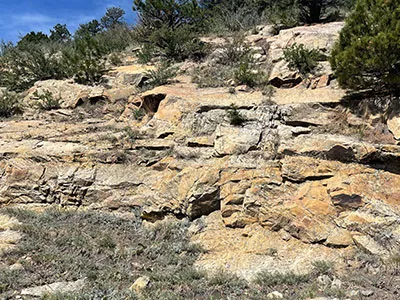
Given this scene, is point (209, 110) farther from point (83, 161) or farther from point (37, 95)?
point (37, 95)

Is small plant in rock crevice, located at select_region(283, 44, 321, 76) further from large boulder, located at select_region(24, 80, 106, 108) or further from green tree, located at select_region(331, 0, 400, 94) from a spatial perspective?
large boulder, located at select_region(24, 80, 106, 108)

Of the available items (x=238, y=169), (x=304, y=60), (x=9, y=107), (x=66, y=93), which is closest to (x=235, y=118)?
(x=238, y=169)

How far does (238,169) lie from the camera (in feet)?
16.8

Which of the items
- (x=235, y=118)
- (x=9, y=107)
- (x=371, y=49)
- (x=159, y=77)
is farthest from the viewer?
(x=159, y=77)

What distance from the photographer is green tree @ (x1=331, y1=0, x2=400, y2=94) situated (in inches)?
192

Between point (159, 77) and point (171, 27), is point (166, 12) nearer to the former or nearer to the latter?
point (171, 27)

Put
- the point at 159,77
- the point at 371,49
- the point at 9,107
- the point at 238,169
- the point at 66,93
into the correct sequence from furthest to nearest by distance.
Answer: the point at 66,93, the point at 159,77, the point at 9,107, the point at 238,169, the point at 371,49

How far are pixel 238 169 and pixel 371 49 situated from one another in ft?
9.90

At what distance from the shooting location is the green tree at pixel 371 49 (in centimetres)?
488

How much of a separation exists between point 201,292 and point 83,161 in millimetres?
3624

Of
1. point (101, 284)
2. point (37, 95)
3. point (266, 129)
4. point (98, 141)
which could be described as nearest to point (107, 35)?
point (37, 95)

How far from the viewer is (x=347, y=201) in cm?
434

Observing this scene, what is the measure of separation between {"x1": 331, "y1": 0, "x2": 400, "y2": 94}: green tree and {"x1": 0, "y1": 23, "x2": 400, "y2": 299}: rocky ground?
0.54m

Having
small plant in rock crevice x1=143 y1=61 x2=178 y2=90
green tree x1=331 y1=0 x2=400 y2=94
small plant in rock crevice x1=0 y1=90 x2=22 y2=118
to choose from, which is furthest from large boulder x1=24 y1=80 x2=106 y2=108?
green tree x1=331 y1=0 x2=400 y2=94
